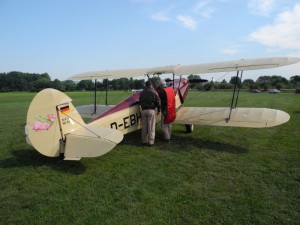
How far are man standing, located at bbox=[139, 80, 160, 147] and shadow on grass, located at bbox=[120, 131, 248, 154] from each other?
0.93ft

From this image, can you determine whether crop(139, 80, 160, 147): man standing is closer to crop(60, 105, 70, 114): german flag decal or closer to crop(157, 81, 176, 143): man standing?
crop(157, 81, 176, 143): man standing

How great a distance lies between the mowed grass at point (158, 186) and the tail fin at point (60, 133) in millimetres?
467

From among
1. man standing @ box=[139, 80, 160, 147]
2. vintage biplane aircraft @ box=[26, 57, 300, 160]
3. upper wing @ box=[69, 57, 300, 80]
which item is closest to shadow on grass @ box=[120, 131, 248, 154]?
man standing @ box=[139, 80, 160, 147]

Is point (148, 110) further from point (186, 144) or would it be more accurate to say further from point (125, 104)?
point (186, 144)

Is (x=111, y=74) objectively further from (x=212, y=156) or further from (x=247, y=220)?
(x=247, y=220)

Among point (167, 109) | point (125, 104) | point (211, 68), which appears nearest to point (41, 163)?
point (125, 104)

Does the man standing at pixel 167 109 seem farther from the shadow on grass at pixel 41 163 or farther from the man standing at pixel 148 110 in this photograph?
the shadow on grass at pixel 41 163

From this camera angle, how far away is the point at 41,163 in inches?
192

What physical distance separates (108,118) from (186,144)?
7.14 ft

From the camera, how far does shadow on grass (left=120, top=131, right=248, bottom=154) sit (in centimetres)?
598

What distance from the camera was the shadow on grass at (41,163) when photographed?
15.1ft

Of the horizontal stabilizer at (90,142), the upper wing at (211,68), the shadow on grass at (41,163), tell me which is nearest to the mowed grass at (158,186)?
the shadow on grass at (41,163)

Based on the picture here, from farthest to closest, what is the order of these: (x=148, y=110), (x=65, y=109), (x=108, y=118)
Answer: (x=148, y=110) < (x=108, y=118) < (x=65, y=109)

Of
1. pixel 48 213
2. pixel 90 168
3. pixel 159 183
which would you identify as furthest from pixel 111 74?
pixel 48 213
